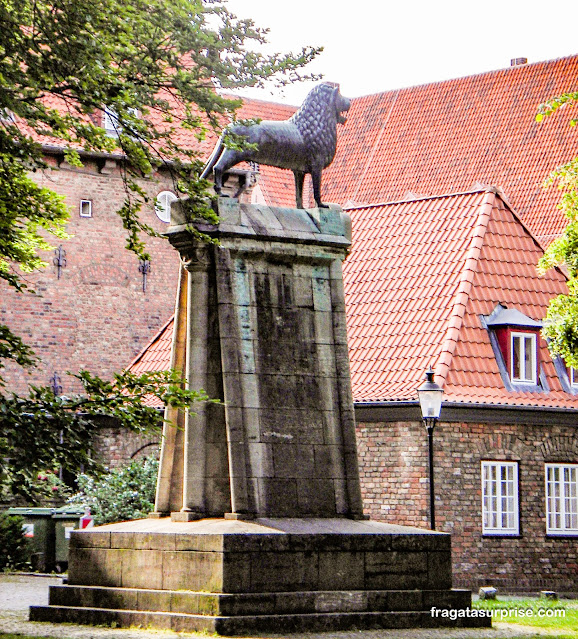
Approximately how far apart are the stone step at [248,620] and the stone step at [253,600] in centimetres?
11

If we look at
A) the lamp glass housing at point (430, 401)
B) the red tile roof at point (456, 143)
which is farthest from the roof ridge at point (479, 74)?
the lamp glass housing at point (430, 401)

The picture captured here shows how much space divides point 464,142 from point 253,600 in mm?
29293

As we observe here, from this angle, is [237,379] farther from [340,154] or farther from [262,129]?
[340,154]

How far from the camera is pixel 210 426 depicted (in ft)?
46.5

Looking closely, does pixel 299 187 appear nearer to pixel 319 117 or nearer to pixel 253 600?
pixel 319 117

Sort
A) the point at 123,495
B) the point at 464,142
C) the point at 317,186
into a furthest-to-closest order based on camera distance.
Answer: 1. the point at 464,142
2. the point at 123,495
3. the point at 317,186

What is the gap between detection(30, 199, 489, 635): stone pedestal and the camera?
13078 millimetres

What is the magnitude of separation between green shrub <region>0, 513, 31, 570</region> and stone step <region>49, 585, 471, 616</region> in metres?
10.3

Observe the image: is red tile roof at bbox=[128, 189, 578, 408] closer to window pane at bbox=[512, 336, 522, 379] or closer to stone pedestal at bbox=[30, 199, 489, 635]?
Answer: window pane at bbox=[512, 336, 522, 379]

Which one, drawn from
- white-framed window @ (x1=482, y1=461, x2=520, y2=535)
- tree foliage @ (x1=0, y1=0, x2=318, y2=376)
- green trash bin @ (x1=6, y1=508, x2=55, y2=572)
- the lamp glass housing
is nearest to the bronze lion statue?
tree foliage @ (x1=0, y1=0, x2=318, y2=376)

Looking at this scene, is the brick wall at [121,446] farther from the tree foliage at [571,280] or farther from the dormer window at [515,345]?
the tree foliage at [571,280]

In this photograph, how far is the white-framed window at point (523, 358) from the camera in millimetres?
25328

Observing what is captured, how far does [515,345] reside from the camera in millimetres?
25469

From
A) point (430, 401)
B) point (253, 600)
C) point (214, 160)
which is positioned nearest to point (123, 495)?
point (430, 401)
